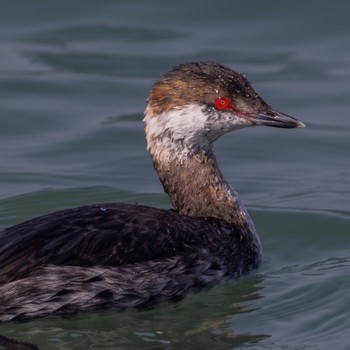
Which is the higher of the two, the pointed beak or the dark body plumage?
the pointed beak

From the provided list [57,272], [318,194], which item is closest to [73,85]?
[318,194]

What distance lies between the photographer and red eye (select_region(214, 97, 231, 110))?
30.5 ft

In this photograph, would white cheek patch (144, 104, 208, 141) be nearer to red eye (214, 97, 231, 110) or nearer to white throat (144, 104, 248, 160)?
white throat (144, 104, 248, 160)

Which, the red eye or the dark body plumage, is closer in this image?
the dark body plumage

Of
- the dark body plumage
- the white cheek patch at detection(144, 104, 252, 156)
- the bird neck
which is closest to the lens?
the dark body plumage

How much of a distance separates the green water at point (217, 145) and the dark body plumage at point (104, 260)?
A: 0.40 ft

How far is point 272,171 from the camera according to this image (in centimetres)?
1158

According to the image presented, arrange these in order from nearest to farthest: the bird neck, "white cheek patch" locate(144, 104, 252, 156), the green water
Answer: the green water
"white cheek patch" locate(144, 104, 252, 156)
the bird neck

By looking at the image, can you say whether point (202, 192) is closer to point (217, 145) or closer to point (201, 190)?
point (201, 190)

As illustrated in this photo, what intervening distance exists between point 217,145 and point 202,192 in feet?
9.06

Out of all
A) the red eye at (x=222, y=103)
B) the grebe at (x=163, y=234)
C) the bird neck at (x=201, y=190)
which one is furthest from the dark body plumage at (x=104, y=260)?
the red eye at (x=222, y=103)

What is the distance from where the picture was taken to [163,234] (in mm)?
8688

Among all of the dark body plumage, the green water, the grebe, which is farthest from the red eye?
the green water

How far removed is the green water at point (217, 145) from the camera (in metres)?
8.41
